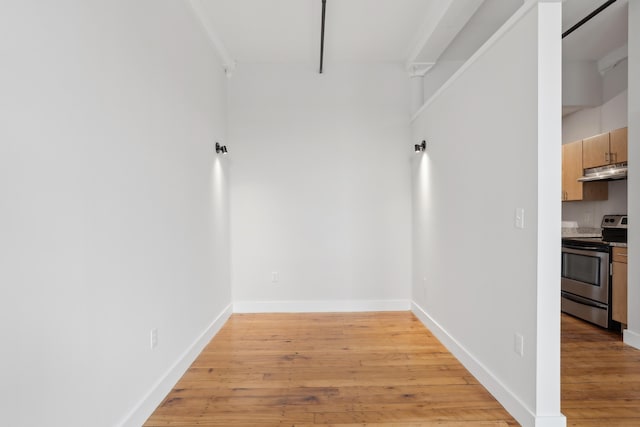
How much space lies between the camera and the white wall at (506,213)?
183 centimetres

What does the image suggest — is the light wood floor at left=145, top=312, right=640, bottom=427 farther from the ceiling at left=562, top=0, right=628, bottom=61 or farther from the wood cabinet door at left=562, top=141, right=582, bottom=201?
the ceiling at left=562, top=0, right=628, bottom=61

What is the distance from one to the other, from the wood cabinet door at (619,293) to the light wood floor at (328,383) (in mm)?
1817

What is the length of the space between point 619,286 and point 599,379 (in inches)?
52.9

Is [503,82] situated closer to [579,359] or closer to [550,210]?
[550,210]

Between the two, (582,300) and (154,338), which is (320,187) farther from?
(582,300)

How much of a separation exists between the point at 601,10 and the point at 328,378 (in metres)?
4.18

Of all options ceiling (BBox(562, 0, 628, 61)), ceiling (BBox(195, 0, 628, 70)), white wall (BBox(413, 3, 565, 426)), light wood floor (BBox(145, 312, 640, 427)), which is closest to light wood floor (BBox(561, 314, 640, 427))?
light wood floor (BBox(145, 312, 640, 427))

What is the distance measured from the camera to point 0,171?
3.67 ft

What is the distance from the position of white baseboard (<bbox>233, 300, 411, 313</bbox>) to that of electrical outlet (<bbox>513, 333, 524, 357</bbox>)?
2228 mm

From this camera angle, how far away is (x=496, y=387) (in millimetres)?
2230

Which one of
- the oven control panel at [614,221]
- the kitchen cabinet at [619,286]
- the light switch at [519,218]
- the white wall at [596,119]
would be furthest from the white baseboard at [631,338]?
the white wall at [596,119]

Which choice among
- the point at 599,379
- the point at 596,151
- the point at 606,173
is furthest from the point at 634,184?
the point at 599,379

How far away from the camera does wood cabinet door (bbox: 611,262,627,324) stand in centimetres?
329

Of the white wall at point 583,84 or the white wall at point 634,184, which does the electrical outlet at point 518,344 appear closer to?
the white wall at point 634,184
